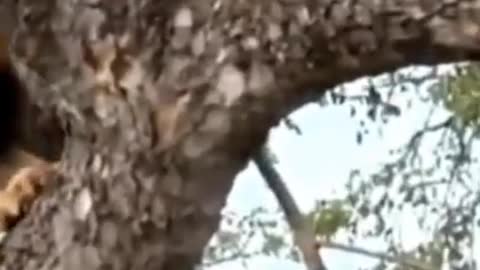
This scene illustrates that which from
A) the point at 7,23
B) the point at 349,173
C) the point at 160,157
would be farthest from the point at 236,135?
the point at 349,173

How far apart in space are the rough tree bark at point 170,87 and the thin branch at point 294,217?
32 centimetres

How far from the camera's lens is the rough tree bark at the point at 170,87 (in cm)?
65

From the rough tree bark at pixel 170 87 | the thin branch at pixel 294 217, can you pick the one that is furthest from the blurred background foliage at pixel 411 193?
the rough tree bark at pixel 170 87

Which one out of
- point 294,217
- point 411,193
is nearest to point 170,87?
point 294,217

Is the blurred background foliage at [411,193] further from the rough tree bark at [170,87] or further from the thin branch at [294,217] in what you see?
the rough tree bark at [170,87]

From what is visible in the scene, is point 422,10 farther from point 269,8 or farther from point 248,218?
point 248,218

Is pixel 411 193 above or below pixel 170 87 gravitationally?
above

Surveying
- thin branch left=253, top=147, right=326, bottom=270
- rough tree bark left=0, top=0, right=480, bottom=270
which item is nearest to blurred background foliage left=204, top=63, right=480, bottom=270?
thin branch left=253, top=147, right=326, bottom=270

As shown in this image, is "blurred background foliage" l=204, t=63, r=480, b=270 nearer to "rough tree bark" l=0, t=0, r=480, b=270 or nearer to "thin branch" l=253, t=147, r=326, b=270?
"thin branch" l=253, t=147, r=326, b=270

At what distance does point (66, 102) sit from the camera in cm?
73

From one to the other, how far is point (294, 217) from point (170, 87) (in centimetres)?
45

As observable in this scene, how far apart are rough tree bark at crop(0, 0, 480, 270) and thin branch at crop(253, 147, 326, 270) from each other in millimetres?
324

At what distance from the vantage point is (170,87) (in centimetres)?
69

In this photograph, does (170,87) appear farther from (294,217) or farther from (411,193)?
(411,193)
